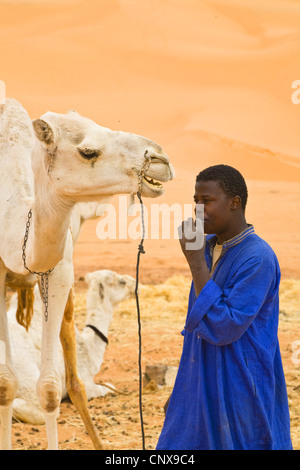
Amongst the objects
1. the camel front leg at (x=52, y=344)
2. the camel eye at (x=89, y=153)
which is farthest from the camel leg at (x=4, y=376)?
the camel eye at (x=89, y=153)

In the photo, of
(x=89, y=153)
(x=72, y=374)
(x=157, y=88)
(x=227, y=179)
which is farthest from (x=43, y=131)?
(x=157, y=88)

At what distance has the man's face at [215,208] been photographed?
300 centimetres

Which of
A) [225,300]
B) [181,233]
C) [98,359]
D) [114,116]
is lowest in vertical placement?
[98,359]

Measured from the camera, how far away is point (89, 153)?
3305 mm

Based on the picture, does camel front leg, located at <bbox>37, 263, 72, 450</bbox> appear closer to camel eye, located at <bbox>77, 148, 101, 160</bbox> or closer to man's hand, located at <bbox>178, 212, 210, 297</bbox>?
camel eye, located at <bbox>77, 148, 101, 160</bbox>

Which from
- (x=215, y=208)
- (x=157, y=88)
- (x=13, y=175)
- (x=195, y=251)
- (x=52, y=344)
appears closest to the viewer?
(x=195, y=251)

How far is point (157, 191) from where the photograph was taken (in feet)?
10.5

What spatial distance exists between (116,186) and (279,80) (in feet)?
51.9

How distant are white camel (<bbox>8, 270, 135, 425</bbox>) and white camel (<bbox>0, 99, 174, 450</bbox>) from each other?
4.22 ft

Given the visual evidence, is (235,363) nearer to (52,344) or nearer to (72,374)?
(52,344)

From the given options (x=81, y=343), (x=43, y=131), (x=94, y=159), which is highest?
(x=43, y=131)

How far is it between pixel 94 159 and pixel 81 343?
13.1 feet
